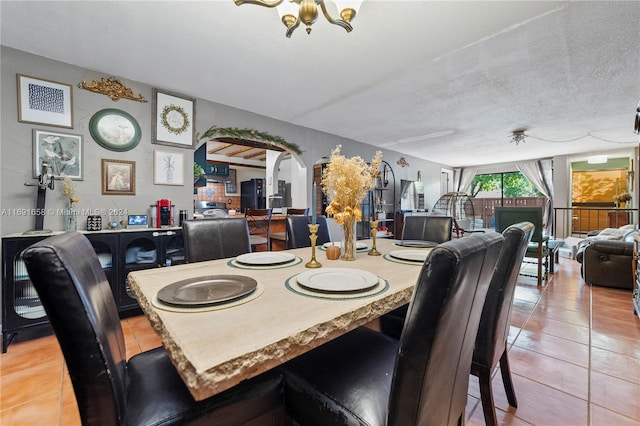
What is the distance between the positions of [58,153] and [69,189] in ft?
1.12

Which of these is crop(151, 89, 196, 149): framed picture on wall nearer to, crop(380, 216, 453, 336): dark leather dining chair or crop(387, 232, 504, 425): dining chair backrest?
crop(380, 216, 453, 336): dark leather dining chair

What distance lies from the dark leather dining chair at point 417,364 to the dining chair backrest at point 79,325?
0.53 meters

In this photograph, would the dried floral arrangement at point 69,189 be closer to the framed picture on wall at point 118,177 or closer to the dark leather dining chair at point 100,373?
the framed picture on wall at point 118,177

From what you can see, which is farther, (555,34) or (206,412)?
(555,34)

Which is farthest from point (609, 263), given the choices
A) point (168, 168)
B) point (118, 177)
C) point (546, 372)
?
point (118, 177)

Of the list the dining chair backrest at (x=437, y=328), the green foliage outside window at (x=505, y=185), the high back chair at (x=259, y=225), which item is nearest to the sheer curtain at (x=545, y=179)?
the green foliage outside window at (x=505, y=185)

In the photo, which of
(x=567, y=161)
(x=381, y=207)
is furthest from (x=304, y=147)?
(x=567, y=161)

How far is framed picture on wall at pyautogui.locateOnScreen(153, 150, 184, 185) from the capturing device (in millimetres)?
3043

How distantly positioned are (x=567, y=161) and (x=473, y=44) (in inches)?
253

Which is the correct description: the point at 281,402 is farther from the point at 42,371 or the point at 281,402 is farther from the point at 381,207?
the point at 381,207

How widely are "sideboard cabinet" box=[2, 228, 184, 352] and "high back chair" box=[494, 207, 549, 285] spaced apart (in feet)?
14.4

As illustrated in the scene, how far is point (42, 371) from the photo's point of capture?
1838mm

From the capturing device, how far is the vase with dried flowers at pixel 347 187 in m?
1.48

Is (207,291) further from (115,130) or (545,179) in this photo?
(545,179)
